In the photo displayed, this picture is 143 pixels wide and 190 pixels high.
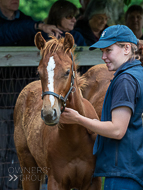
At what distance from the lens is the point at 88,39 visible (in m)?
5.20

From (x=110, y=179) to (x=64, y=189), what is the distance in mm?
780

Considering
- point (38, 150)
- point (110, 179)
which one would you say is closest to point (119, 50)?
point (110, 179)

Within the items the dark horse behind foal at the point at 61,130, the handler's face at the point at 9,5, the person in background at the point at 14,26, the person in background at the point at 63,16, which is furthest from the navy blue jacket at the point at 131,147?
the handler's face at the point at 9,5

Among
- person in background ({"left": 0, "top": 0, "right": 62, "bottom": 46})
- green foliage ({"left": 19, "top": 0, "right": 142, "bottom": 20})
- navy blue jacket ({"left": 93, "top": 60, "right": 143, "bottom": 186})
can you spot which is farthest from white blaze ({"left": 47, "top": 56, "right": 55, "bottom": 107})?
green foliage ({"left": 19, "top": 0, "right": 142, "bottom": 20})

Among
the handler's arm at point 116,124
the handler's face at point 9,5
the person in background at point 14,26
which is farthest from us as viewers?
the handler's face at point 9,5

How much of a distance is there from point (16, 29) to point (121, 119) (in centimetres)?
301

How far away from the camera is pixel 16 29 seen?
14.8 ft

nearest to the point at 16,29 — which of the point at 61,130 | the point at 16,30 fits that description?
the point at 16,30

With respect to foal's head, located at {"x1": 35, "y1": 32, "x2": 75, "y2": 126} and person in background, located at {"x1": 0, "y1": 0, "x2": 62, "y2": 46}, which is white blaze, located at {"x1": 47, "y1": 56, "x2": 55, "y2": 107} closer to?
foal's head, located at {"x1": 35, "y1": 32, "x2": 75, "y2": 126}

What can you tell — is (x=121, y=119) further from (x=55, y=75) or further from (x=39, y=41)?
(x=39, y=41)

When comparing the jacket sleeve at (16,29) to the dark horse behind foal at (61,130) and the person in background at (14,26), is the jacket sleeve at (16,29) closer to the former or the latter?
the person in background at (14,26)

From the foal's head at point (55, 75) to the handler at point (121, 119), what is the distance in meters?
0.13

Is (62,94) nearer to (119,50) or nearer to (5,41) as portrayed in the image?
(119,50)

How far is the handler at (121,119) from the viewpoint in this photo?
2.05 m
